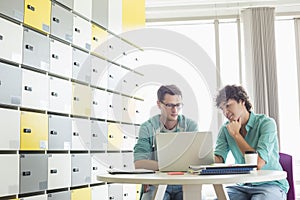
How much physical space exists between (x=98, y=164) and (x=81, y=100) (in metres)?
0.51

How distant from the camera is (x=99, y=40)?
2.90 meters

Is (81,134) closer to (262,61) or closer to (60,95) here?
(60,95)

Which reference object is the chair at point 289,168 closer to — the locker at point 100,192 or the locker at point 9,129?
the locker at point 100,192

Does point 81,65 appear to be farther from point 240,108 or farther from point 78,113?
point 240,108

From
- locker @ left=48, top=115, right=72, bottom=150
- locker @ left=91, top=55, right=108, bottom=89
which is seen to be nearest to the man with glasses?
locker @ left=48, top=115, right=72, bottom=150

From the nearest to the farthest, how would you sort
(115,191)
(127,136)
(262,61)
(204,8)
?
(115,191)
(127,136)
(262,61)
(204,8)

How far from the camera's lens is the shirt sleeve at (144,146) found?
2.18 meters

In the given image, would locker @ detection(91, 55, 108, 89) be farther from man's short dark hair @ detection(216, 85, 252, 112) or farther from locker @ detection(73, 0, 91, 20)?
man's short dark hair @ detection(216, 85, 252, 112)

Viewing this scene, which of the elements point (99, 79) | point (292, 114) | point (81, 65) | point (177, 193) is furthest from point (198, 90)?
point (292, 114)

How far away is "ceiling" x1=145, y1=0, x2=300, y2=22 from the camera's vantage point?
4070 mm

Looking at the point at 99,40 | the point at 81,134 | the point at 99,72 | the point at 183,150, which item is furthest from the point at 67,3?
the point at 183,150

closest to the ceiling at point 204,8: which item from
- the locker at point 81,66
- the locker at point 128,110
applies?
the locker at point 128,110

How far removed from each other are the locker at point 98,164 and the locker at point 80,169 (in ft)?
0.19

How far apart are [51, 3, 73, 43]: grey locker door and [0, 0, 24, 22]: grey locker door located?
0.30 metres
